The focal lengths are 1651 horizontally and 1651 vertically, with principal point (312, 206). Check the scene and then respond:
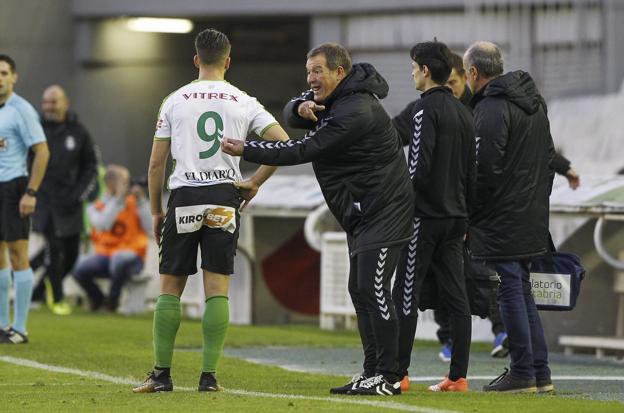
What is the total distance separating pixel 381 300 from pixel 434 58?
4.83ft

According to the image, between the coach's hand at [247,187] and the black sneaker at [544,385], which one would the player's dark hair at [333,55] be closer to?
the coach's hand at [247,187]

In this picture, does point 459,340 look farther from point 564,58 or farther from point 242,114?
point 564,58

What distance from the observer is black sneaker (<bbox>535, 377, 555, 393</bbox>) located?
31.3 ft

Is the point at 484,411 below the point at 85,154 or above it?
below

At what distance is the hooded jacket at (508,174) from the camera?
9367mm

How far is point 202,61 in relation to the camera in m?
8.93

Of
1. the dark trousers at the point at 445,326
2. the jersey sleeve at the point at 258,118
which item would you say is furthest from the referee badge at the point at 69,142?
the jersey sleeve at the point at 258,118

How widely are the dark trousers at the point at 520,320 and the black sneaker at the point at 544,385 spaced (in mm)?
24

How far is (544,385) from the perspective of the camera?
9586 mm

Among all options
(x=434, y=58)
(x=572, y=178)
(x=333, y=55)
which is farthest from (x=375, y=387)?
(x=572, y=178)

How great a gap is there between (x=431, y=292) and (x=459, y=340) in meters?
0.31

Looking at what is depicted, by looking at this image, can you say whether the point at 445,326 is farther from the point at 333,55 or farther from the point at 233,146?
the point at 233,146

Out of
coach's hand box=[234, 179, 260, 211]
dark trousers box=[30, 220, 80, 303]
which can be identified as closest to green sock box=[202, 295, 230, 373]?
coach's hand box=[234, 179, 260, 211]

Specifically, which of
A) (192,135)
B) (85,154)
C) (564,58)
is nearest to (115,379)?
(192,135)
